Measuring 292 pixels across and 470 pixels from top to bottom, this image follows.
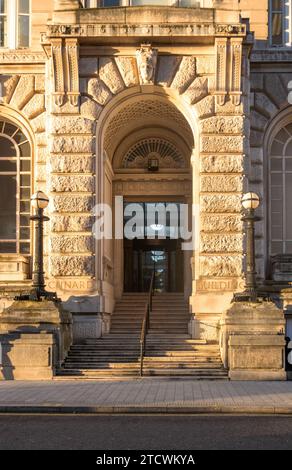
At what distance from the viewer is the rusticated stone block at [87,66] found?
23188mm

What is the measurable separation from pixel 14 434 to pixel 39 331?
7889mm

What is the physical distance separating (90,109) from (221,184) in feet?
14.4

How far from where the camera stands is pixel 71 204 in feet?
74.8

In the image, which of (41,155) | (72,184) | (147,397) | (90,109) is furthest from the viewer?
(41,155)

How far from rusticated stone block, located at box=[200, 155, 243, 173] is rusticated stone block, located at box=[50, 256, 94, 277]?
170 inches

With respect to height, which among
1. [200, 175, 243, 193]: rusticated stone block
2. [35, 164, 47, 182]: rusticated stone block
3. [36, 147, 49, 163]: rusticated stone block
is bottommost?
[200, 175, 243, 193]: rusticated stone block

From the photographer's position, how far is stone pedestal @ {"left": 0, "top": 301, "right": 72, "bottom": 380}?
19.6m

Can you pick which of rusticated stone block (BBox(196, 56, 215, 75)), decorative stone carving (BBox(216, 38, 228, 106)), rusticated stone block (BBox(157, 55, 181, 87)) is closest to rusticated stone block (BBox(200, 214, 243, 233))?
decorative stone carving (BBox(216, 38, 228, 106))

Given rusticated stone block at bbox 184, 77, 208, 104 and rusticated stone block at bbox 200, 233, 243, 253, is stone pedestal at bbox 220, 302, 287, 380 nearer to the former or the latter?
rusticated stone block at bbox 200, 233, 243, 253

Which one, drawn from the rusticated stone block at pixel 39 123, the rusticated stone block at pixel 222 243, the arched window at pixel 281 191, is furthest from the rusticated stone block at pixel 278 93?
the rusticated stone block at pixel 39 123

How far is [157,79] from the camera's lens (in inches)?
912

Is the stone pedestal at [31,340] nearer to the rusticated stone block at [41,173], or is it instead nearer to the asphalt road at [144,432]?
the asphalt road at [144,432]

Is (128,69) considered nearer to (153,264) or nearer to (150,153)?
(150,153)

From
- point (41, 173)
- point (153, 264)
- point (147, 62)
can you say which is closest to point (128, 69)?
point (147, 62)
